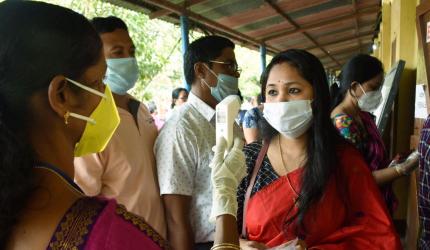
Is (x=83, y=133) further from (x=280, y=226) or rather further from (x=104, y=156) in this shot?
(x=280, y=226)

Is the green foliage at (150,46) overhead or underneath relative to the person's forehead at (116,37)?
overhead

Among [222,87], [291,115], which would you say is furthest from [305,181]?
[222,87]

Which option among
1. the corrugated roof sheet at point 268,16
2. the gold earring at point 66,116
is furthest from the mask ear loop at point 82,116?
the corrugated roof sheet at point 268,16

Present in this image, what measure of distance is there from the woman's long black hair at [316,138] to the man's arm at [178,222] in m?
0.44

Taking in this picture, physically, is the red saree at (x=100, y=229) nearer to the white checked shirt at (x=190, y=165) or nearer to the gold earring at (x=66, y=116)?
the gold earring at (x=66, y=116)

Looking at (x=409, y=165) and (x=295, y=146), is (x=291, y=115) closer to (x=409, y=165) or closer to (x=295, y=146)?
(x=295, y=146)

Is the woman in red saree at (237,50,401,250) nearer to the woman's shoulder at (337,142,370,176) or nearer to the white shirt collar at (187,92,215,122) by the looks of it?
the woman's shoulder at (337,142,370,176)

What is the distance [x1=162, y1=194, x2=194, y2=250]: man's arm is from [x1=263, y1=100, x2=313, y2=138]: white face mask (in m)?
0.53

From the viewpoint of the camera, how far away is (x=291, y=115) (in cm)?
151

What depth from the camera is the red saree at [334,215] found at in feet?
4.45

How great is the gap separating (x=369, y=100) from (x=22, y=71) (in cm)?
246

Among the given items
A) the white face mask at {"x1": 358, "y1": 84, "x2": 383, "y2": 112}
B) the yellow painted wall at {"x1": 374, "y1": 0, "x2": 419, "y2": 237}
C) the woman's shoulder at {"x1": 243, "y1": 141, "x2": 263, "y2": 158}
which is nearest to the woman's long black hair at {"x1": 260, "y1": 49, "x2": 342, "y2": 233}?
the woman's shoulder at {"x1": 243, "y1": 141, "x2": 263, "y2": 158}

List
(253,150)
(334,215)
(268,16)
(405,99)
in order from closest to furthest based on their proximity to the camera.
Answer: (334,215), (253,150), (405,99), (268,16)

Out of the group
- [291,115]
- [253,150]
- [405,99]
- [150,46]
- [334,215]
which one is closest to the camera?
[334,215]
